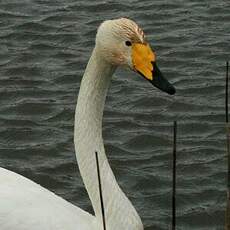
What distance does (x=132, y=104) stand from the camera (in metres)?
8.55

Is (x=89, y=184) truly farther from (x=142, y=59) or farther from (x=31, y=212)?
(x=142, y=59)

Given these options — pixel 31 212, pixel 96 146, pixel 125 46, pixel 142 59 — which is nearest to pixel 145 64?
pixel 142 59

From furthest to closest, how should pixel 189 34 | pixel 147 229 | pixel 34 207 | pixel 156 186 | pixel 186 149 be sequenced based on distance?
1. pixel 189 34
2. pixel 186 149
3. pixel 156 186
4. pixel 147 229
5. pixel 34 207

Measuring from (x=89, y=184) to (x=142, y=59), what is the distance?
2.68 ft

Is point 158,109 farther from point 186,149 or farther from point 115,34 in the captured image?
point 115,34

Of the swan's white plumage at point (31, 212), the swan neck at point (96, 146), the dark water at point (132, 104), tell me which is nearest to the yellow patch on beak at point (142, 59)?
the swan neck at point (96, 146)

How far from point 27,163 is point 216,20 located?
338cm

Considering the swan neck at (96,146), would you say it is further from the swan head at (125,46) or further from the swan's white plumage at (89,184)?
the swan head at (125,46)

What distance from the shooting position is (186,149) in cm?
781

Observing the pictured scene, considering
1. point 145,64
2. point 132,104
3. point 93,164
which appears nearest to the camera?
point 145,64

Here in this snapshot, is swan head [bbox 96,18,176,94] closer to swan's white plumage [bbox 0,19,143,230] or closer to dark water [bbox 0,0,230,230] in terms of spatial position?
swan's white plumage [bbox 0,19,143,230]

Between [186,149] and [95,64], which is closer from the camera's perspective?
[95,64]

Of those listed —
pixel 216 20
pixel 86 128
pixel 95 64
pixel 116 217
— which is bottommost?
pixel 216 20

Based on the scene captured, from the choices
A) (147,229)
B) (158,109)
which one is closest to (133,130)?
(158,109)
